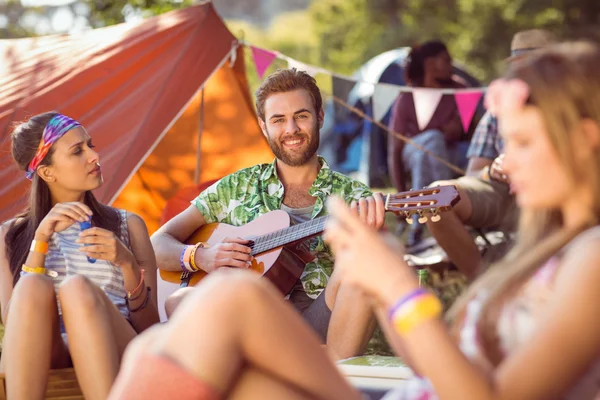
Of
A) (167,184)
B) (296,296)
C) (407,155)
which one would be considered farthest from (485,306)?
(407,155)

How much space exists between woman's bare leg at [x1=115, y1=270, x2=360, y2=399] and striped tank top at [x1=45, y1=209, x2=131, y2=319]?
125 cm

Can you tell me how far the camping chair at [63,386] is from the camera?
8.66ft

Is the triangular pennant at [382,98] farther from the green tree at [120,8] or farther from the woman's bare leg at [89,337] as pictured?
the woman's bare leg at [89,337]

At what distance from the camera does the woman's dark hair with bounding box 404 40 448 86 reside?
6.32 m

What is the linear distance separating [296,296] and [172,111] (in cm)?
161

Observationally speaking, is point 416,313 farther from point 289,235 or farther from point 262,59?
point 262,59

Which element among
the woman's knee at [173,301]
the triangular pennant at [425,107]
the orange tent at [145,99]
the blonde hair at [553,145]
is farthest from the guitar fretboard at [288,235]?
the triangular pennant at [425,107]

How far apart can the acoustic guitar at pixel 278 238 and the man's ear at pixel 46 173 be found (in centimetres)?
67

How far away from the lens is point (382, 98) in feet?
17.0

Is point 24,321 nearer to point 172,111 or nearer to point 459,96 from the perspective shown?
point 172,111

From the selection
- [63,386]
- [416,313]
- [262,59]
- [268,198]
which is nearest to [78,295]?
[63,386]

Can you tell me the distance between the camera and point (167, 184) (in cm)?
526

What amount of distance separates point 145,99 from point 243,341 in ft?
9.91

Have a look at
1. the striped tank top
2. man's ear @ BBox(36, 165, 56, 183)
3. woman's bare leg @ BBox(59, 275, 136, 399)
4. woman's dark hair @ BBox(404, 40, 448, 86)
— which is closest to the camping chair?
woman's bare leg @ BBox(59, 275, 136, 399)
